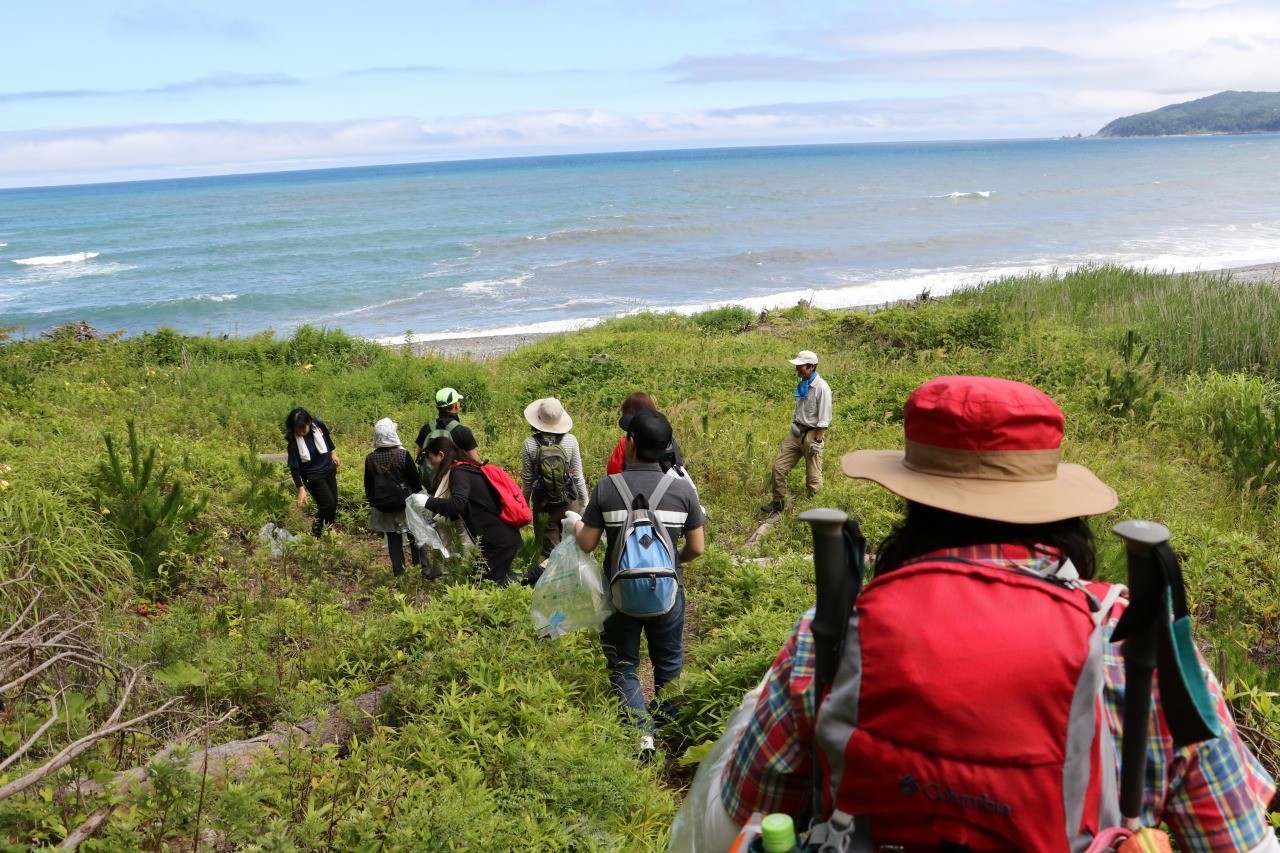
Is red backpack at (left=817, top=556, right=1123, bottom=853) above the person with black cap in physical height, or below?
above

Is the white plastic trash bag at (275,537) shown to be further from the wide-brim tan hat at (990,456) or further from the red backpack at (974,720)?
the red backpack at (974,720)

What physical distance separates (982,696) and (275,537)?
6.74 meters

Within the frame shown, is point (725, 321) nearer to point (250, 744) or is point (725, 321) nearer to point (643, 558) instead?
point (643, 558)

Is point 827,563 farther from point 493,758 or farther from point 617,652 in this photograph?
point 617,652

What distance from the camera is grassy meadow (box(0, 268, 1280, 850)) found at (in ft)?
11.0

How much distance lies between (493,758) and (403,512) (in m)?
3.25

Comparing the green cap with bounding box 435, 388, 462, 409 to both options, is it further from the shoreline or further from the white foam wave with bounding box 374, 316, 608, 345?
the white foam wave with bounding box 374, 316, 608, 345

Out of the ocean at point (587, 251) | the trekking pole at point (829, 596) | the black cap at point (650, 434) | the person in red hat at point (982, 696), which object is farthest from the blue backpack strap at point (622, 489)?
the ocean at point (587, 251)

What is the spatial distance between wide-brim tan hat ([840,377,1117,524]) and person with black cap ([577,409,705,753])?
8.15 ft

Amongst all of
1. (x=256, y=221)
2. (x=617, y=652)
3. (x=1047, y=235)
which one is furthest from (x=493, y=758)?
(x=256, y=221)

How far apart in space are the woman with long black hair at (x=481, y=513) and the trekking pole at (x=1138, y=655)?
4.83m

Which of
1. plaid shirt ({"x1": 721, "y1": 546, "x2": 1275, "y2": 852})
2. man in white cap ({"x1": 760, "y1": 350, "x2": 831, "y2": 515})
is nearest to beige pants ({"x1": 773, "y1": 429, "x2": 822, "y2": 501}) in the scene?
man in white cap ({"x1": 760, "y1": 350, "x2": 831, "y2": 515})

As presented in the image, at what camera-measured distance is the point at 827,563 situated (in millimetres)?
1502

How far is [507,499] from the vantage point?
5973 millimetres
